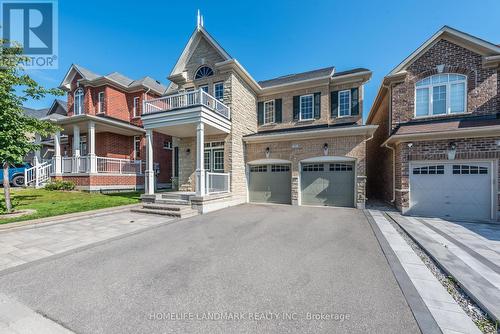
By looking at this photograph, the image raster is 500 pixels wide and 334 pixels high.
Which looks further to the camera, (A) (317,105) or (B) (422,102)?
(A) (317,105)

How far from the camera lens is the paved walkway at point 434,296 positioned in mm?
2498

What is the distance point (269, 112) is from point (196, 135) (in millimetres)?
5381

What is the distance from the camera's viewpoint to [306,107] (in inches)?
510

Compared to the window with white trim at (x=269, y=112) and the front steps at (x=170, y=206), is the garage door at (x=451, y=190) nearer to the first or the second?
the window with white trim at (x=269, y=112)

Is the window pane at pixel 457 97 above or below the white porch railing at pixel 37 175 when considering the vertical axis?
above

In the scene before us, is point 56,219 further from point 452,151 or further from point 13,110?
point 452,151

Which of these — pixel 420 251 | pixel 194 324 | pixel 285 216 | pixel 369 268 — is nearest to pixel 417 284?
pixel 369 268

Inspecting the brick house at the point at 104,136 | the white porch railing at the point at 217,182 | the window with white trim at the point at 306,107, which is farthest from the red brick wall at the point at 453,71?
the brick house at the point at 104,136

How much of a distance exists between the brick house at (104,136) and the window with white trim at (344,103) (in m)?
13.8

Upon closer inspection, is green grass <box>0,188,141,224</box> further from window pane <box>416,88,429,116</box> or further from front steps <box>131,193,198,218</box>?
window pane <box>416,88,429,116</box>

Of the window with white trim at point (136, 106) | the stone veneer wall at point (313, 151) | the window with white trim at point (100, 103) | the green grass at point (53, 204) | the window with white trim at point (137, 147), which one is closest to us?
the green grass at point (53, 204)

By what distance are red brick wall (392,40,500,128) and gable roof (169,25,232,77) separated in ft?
30.6

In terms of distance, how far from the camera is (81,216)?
7.80 meters

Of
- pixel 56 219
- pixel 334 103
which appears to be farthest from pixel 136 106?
pixel 334 103
